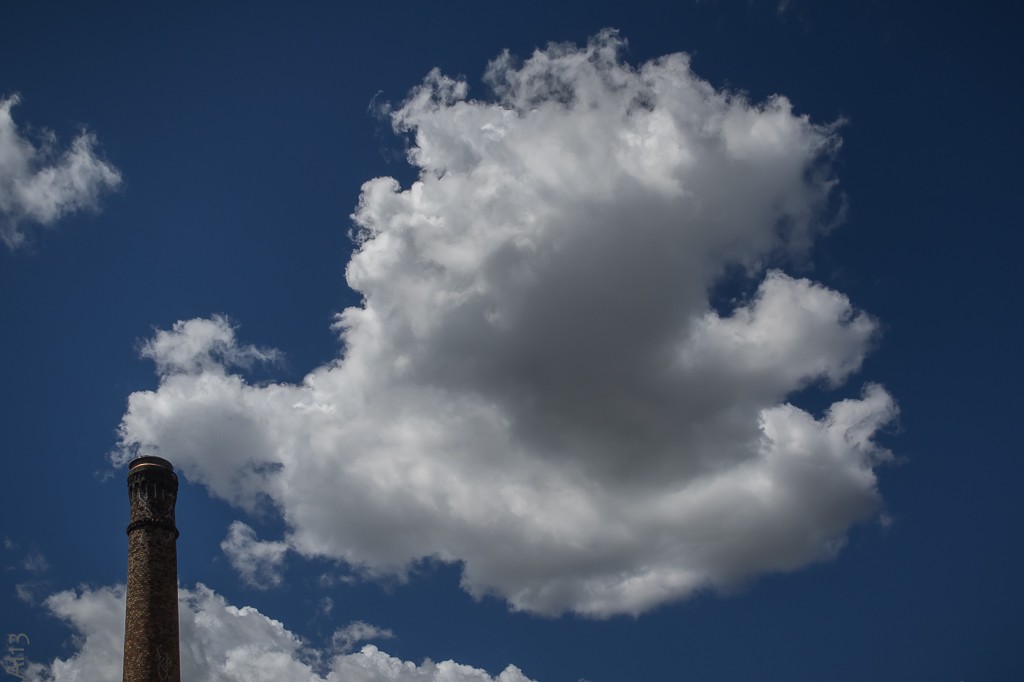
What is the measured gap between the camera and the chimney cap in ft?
106

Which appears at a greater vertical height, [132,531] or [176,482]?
[176,482]

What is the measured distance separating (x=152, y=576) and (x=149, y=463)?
13.8 feet

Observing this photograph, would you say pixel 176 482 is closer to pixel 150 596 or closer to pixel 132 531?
pixel 132 531

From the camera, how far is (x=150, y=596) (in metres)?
29.7

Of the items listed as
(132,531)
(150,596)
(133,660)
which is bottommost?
(133,660)

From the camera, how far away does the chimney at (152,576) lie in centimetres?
2864

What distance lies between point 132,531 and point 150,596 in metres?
2.59

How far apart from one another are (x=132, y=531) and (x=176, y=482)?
2465 mm

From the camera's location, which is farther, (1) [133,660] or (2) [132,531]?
(2) [132,531]

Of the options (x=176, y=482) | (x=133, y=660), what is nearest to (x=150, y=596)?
(x=133, y=660)

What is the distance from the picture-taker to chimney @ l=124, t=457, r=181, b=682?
94.0 feet

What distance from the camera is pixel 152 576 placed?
30.1 m

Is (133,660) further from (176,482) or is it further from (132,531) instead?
(176,482)

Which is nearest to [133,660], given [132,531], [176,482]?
[132,531]
